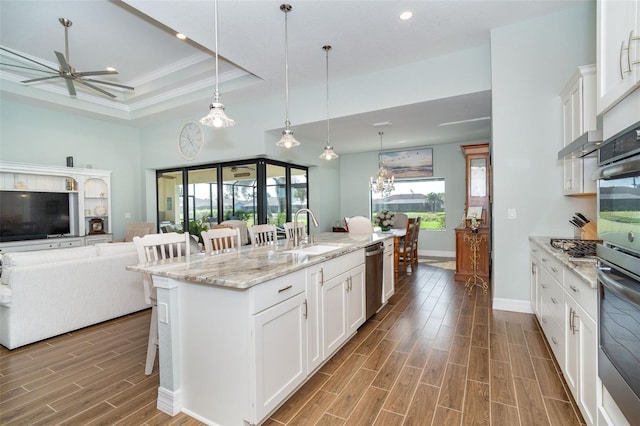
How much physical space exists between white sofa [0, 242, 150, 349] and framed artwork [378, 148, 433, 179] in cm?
642

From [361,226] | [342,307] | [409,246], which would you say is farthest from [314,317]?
[409,246]

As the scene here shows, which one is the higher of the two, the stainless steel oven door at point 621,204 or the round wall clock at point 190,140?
the round wall clock at point 190,140

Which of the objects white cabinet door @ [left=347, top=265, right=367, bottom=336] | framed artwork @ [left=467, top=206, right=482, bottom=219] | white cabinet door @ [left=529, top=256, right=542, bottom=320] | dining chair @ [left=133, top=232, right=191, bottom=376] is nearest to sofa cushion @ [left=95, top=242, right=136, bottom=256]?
dining chair @ [left=133, top=232, right=191, bottom=376]

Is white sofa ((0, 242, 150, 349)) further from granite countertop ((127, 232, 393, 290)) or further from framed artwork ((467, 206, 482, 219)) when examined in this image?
framed artwork ((467, 206, 482, 219))

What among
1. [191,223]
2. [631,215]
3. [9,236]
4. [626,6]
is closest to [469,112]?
[626,6]

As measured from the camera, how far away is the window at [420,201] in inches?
309

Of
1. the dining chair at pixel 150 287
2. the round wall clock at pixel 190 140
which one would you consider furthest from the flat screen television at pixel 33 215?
the dining chair at pixel 150 287

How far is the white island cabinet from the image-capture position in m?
1.70

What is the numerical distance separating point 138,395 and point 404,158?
7.49 m

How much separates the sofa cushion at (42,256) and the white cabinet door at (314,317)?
2744 millimetres

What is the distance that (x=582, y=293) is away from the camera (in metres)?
1.69

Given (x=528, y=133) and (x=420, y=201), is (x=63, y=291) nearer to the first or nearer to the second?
(x=528, y=133)

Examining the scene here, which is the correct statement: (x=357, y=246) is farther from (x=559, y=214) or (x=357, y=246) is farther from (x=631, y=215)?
(x=559, y=214)

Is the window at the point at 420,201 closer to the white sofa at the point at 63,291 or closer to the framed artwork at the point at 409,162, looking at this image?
the framed artwork at the point at 409,162
